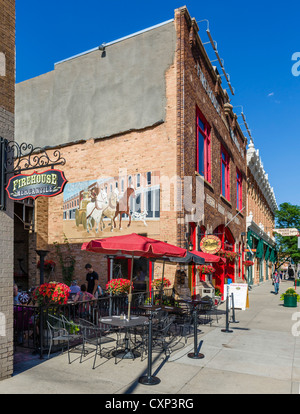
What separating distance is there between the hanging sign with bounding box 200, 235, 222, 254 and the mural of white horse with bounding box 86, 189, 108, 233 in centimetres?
454

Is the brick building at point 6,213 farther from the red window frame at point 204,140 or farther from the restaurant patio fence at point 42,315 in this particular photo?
the red window frame at point 204,140

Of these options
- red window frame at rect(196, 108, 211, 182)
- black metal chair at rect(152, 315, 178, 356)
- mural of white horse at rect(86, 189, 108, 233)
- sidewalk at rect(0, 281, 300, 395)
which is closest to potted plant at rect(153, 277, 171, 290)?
black metal chair at rect(152, 315, 178, 356)

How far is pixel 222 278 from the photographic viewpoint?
20719 millimetres

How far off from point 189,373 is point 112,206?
381 inches

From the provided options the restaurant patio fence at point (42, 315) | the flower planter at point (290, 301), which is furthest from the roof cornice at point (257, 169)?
the restaurant patio fence at point (42, 315)

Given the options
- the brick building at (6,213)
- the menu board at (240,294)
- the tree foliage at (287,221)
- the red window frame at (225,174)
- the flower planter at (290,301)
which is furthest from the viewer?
the tree foliage at (287,221)

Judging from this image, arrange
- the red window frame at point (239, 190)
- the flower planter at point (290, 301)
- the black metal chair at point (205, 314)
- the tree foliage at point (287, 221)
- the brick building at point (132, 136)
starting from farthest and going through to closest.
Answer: the tree foliage at point (287, 221), the red window frame at point (239, 190), the flower planter at point (290, 301), the brick building at point (132, 136), the black metal chair at point (205, 314)

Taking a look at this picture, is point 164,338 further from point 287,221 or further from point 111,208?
point 287,221

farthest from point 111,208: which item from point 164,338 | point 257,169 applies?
point 257,169

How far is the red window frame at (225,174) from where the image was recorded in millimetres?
22438

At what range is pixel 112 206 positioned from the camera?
15664 millimetres

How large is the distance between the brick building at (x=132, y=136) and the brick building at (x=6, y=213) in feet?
26.3

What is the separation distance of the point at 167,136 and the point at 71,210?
5.85 m

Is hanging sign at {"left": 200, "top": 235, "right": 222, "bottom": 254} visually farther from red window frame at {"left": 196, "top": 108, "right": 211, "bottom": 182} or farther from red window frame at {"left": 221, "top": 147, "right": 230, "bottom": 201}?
red window frame at {"left": 221, "top": 147, "right": 230, "bottom": 201}
